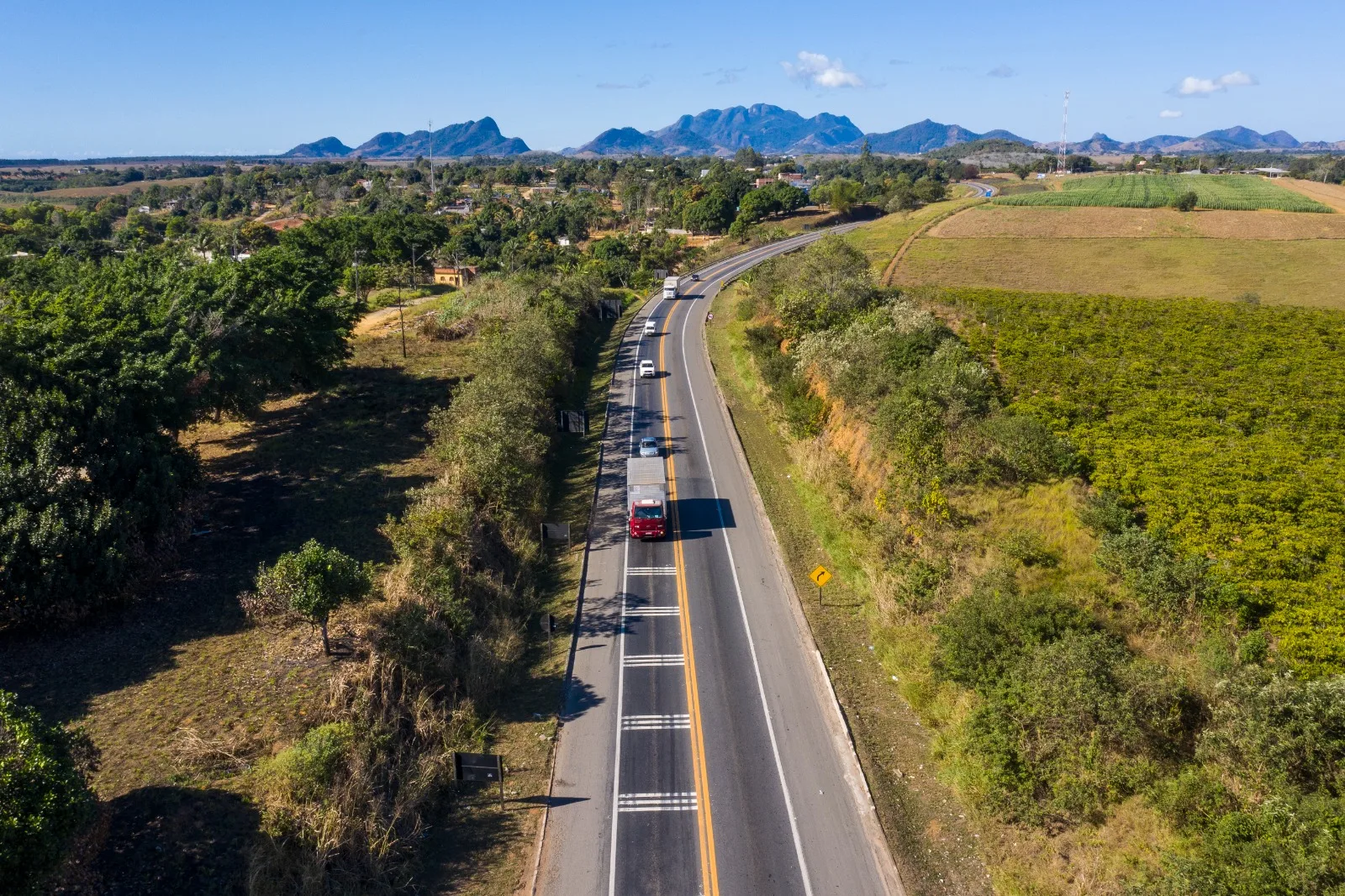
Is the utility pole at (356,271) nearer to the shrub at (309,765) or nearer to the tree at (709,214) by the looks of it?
the shrub at (309,765)

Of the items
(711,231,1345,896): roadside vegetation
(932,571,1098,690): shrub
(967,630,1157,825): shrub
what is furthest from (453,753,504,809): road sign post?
(932,571,1098,690): shrub

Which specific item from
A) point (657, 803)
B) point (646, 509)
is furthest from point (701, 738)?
point (646, 509)

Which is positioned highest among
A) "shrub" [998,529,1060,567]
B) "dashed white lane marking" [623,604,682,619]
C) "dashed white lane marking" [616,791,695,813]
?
"shrub" [998,529,1060,567]

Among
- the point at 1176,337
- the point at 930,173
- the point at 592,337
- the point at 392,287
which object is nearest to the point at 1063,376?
the point at 1176,337

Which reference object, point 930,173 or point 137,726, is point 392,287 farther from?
point 930,173

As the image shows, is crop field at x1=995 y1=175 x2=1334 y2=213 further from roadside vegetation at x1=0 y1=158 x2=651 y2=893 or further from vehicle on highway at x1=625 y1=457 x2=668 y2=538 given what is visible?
roadside vegetation at x1=0 y1=158 x2=651 y2=893

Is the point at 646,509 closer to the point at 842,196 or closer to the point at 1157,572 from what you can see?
the point at 1157,572

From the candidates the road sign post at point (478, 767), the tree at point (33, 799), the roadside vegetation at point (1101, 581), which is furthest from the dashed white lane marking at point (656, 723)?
the tree at point (33, 799)
